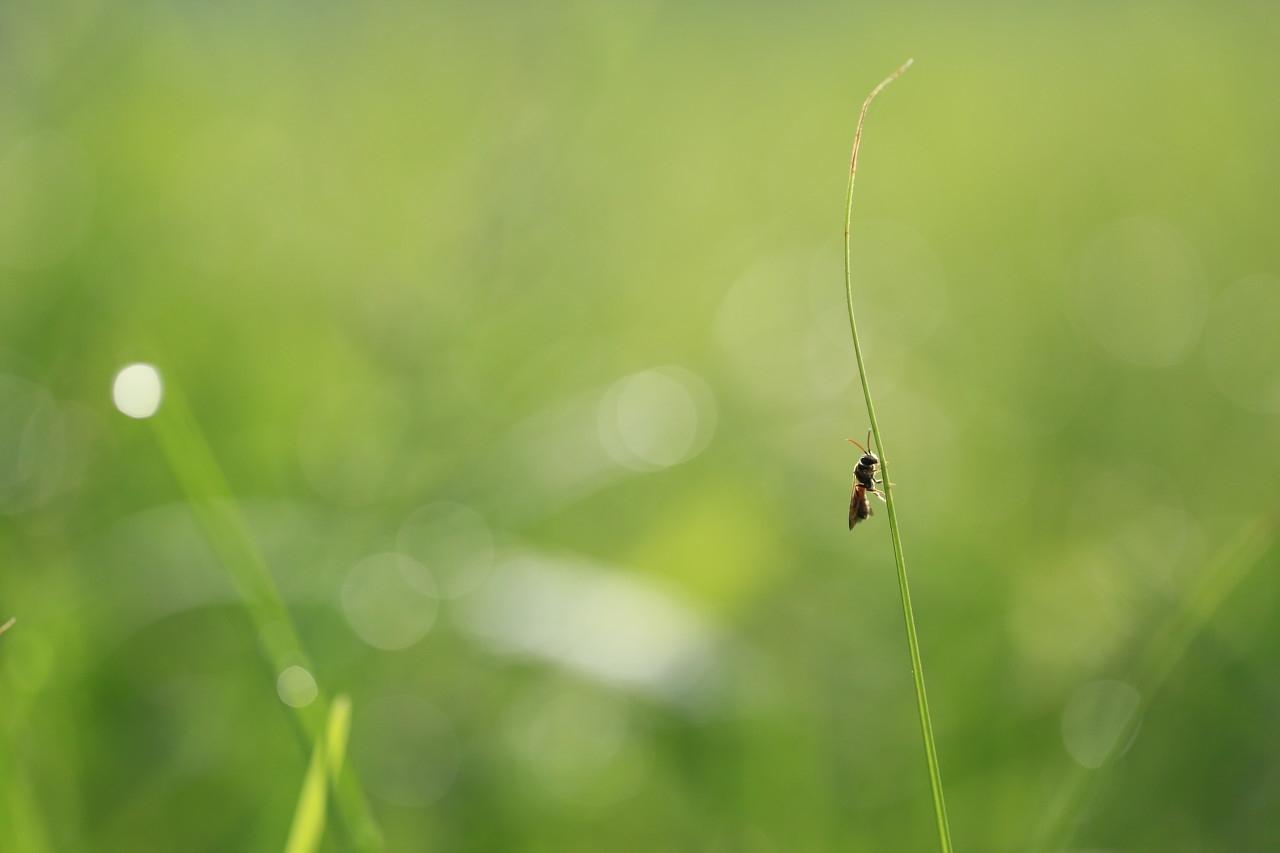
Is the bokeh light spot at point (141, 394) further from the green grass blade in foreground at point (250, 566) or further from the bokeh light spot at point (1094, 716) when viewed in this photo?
the bokeh light spot at point (1094, 716)

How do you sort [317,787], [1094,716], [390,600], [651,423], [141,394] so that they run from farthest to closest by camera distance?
[651,423] → [390,600] → [1094,716] → [141,394] → [317,787]

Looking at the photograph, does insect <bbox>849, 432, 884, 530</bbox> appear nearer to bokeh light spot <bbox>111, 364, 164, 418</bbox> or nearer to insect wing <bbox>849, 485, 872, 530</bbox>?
insect wing <bbox>849, 485, 872, 530</bbox>

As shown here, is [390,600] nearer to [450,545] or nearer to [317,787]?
[450,545]

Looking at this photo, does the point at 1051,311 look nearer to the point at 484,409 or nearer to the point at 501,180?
the point at 484,409

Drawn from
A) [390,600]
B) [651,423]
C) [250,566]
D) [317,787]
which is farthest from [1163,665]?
[651,423]

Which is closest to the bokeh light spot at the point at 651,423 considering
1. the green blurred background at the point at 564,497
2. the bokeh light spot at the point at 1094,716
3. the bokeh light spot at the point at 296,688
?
the green blurred background at the point at 564,497
